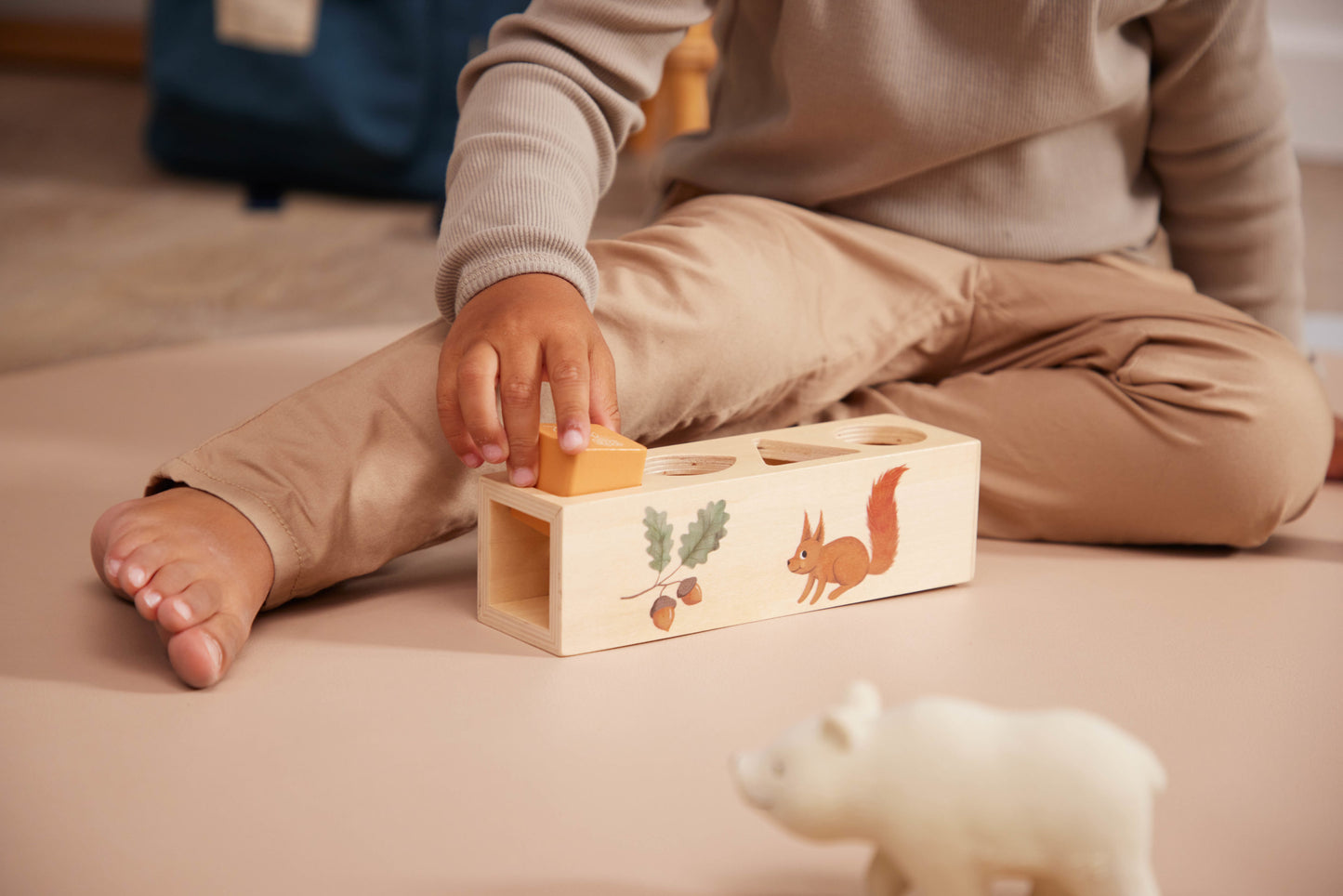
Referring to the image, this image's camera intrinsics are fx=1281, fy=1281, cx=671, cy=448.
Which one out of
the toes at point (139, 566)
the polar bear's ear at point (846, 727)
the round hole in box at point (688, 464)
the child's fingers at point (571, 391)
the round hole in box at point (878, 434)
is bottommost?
the toes at point (139, 566)

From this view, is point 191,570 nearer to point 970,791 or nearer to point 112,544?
point 112,544

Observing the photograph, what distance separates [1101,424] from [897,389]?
0.44ft

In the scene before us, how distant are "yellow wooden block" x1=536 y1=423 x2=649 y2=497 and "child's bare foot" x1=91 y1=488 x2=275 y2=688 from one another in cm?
16

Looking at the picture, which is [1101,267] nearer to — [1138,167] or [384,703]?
[1138,167]

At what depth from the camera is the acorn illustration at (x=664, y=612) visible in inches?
25.9

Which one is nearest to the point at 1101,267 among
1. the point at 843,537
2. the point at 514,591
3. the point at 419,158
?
the point at 843,537

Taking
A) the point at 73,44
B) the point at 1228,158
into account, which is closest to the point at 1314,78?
the point at 1228,158

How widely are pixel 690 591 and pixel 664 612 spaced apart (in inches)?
0.7

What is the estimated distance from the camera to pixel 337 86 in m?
2.03

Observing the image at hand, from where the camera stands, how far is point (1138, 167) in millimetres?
1023

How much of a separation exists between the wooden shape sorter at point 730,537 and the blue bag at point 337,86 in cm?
147

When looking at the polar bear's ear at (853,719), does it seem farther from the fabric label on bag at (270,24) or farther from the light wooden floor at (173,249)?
the fabric label on bag at (270,24)

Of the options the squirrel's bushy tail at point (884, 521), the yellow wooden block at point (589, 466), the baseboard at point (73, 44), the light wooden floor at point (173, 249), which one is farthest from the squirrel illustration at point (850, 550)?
the baseboard at point (73, 44)

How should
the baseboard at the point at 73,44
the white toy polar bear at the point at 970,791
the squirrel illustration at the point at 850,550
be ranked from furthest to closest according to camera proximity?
the baseboard at the point at 73,44
the squirrel illustration at the point at 850,550
the white toy polar bear at the point at 970,791
